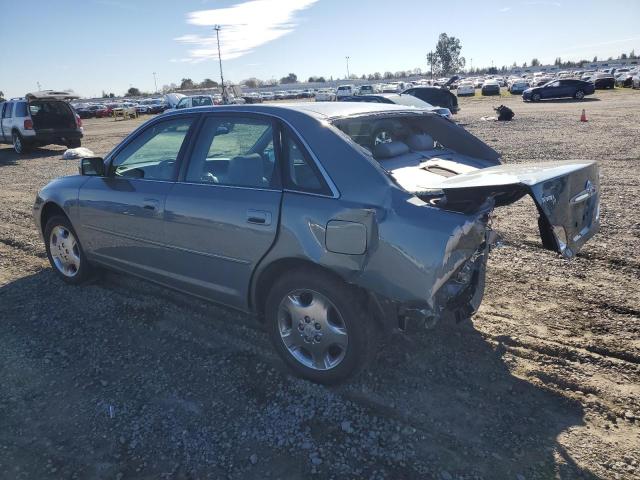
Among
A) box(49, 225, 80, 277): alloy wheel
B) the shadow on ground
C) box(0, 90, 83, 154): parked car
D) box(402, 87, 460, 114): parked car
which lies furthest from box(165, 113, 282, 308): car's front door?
box(402, 87, 460, 114): parked car

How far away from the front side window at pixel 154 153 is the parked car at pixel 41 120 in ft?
47.0

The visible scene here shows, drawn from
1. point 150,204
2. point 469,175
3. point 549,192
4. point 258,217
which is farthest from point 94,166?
point 549,192

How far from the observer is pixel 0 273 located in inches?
207

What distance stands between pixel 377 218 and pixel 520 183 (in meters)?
0.78

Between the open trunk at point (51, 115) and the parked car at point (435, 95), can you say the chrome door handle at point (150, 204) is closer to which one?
the open trunk at point (51, 115)

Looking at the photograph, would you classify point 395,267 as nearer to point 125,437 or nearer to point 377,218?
point 377,218

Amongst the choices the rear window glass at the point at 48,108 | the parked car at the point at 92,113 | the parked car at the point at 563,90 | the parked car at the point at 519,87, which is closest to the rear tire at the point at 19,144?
the rear window glass at the point at 48,108

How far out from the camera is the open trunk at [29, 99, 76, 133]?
1636 centimetres

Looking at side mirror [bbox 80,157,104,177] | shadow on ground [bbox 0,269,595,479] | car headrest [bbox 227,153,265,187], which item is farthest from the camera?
side mirror [bbox 80,157,104,177]

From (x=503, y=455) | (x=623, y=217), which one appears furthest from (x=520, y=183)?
(x=623, y=217)

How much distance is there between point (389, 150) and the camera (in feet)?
11.7

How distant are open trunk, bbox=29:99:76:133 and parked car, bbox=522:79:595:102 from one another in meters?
30.7

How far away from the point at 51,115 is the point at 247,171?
16431mm

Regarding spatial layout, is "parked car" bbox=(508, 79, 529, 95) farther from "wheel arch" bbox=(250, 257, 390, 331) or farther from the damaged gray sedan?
"wheel arch" bbox=(250, 257, 390, 331)
